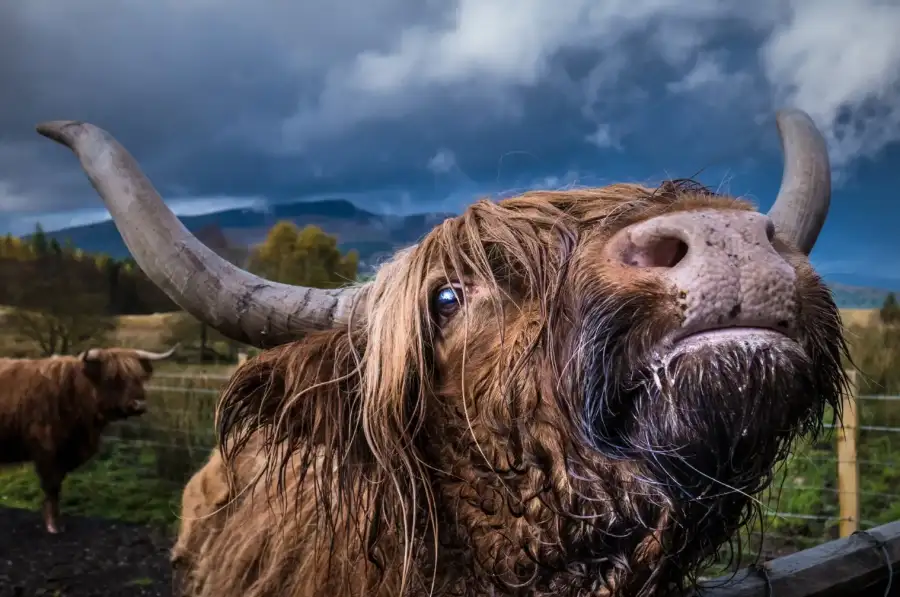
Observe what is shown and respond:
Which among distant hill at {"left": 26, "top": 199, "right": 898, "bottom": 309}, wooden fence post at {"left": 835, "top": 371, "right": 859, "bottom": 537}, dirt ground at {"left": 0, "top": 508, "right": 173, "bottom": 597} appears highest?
distant hill at {"left": 26, "top": 199, "right": 898, "bottom": 309}

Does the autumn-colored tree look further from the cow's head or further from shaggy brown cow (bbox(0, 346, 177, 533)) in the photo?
shaggy brown cow (bbox(0, 346, 177, 533))

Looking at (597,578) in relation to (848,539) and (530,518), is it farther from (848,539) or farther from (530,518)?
(848,539)

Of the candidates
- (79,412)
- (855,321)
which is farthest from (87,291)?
(855,321)

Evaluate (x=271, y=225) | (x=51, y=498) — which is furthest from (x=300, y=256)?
(x=51, y=498)

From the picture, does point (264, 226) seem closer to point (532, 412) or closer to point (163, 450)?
→ point (163, 450)

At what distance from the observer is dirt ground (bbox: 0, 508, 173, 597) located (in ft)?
15.2

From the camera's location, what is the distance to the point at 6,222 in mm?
3863

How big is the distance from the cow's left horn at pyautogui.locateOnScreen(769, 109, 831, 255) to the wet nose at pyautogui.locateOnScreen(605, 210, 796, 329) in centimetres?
92

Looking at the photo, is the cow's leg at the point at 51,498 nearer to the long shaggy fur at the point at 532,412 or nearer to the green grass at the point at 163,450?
the green grass at the point at 163,450

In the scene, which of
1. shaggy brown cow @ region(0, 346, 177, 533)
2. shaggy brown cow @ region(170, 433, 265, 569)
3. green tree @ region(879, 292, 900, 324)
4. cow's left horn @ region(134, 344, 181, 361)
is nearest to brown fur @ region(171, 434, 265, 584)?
shaggy brown cow @ region(170, 433, 265, 569)

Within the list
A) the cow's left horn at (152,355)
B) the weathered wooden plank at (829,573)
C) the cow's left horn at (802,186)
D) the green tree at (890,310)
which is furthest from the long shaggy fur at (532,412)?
the green tree at (890,310)

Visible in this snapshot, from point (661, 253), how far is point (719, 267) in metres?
0.10

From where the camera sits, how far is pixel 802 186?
208cm

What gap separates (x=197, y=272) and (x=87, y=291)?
10.7 feet
